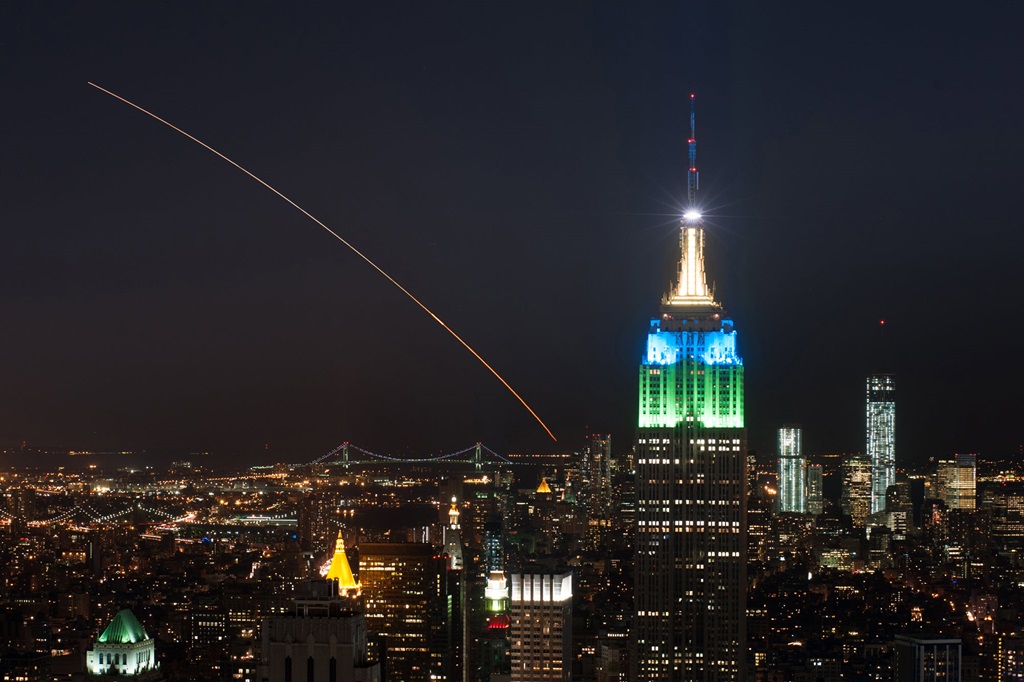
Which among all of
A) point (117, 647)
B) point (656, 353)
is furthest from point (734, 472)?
point (117, 647)

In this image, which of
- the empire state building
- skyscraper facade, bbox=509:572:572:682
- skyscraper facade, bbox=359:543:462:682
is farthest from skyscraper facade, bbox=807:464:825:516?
skyscraper facade, bbox=509:572:572:682

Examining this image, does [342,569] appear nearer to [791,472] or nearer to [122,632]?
[122,632]

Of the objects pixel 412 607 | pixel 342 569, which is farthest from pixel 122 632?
pixel 412 607

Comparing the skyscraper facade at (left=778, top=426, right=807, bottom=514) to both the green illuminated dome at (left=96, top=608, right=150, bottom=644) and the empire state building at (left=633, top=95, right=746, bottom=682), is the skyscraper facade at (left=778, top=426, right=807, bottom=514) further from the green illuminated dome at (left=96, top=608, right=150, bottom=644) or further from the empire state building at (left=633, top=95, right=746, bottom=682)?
the green illuminated dome at (left=96, top=608, right=150, bottom=644)

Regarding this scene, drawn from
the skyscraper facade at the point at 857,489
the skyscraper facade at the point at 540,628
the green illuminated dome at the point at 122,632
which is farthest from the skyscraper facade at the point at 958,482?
the green illuminated dome at the point at 122,632

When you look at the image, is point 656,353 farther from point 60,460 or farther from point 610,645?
point 60,460

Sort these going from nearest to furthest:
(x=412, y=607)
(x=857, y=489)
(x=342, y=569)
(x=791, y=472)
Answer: (x=342, y=569) < (x=412, y=607) < (x=791, y=472) < (x=857, y=489)
